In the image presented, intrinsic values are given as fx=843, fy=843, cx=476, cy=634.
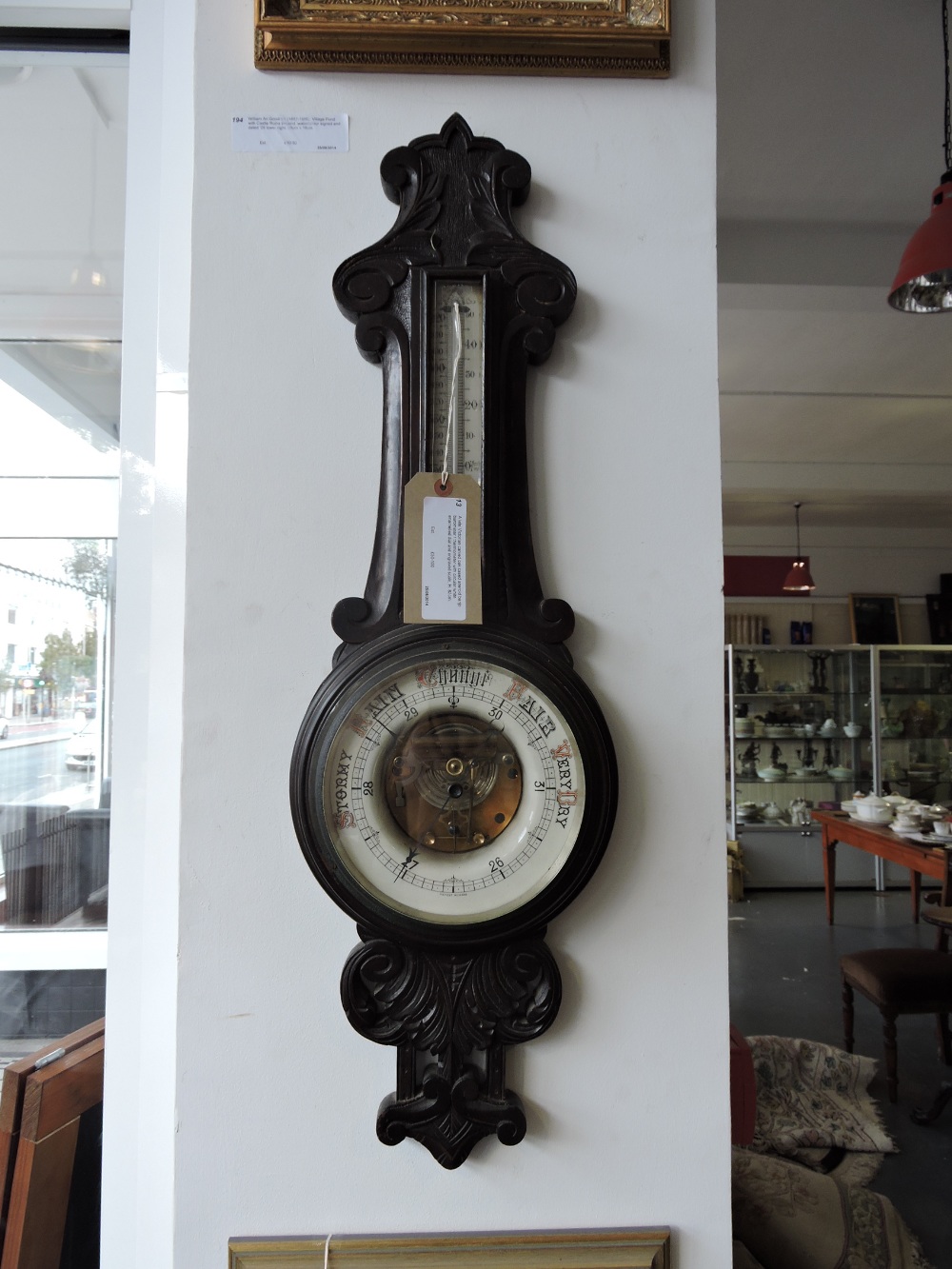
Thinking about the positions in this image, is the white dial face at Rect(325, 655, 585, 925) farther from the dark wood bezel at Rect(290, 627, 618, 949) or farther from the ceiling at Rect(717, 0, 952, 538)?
the ceiling at Rect(717, 0, 952, 538)

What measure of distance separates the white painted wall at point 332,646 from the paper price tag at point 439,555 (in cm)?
6

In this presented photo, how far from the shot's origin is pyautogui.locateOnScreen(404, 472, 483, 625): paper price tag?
33.4 inches

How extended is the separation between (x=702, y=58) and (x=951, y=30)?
1.70 m

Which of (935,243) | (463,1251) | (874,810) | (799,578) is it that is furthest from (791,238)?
(799,578)

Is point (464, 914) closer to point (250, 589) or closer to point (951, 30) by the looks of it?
point (250, 589)

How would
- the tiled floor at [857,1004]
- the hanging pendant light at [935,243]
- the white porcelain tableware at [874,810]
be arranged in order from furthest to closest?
the white porcelain tableware at [874,810], the tiled floor at [857,1004], the hanging pendant light at [935,243]

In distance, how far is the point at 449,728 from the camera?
0.85m

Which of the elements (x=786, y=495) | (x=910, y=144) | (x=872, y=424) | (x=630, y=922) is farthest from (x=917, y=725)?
(x=630, y=922)

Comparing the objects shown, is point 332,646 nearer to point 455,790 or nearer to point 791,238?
point 455,790

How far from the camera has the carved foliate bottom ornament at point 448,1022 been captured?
2.74 feet

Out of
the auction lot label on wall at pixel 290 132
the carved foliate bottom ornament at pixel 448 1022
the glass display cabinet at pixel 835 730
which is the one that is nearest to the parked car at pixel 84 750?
the carved foliate bottom ornament at pixel 448 1022

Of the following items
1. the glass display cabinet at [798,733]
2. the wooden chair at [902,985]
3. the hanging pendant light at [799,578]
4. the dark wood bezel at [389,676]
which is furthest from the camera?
the glass display cabinet at [798,733]

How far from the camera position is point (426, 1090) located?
0.83 m

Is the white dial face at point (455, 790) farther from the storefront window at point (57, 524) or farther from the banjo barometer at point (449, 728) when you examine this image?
the storefront window at point (57, 524)
